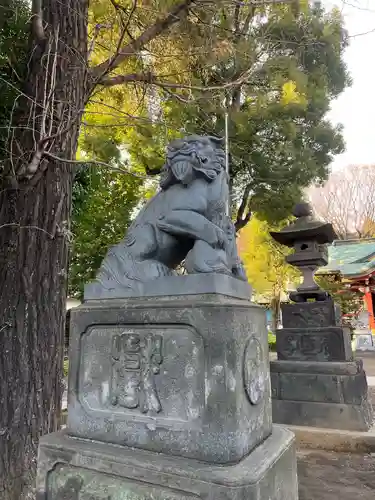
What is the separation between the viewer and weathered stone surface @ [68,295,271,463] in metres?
1.63

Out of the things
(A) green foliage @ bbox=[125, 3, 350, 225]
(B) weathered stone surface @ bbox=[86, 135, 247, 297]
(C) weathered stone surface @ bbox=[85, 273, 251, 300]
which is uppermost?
(A) green foliage @ bbox=[125, 3, 350, 225]

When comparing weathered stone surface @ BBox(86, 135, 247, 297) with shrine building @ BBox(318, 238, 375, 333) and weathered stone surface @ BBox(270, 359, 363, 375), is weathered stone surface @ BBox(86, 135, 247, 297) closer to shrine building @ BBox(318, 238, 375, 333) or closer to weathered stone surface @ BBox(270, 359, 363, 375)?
weathered stone surface @ BBox(270, 359, 363, 375)

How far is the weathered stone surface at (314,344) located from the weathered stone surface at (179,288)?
351 cm

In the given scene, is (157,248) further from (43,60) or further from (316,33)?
(316,33)

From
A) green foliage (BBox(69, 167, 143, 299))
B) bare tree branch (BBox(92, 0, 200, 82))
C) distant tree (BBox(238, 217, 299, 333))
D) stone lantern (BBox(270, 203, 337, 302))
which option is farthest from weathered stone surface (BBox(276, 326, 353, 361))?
distant tree (BBox(238, 217, 299, 333))

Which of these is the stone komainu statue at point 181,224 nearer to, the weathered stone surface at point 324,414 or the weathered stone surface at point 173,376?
the weathered stone surface at point 173,376

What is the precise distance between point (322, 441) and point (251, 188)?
648cm

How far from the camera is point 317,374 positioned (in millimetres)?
4875

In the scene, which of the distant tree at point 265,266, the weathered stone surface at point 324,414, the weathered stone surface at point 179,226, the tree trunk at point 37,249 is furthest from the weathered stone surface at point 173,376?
the distant tree at point 265,266

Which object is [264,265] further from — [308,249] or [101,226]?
[308,249]

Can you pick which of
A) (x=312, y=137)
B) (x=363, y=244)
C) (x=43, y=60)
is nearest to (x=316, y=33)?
(x=312, y=137)

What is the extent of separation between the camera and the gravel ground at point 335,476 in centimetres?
319

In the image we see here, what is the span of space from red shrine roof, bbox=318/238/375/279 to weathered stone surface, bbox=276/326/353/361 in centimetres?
1004

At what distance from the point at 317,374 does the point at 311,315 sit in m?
0.85
